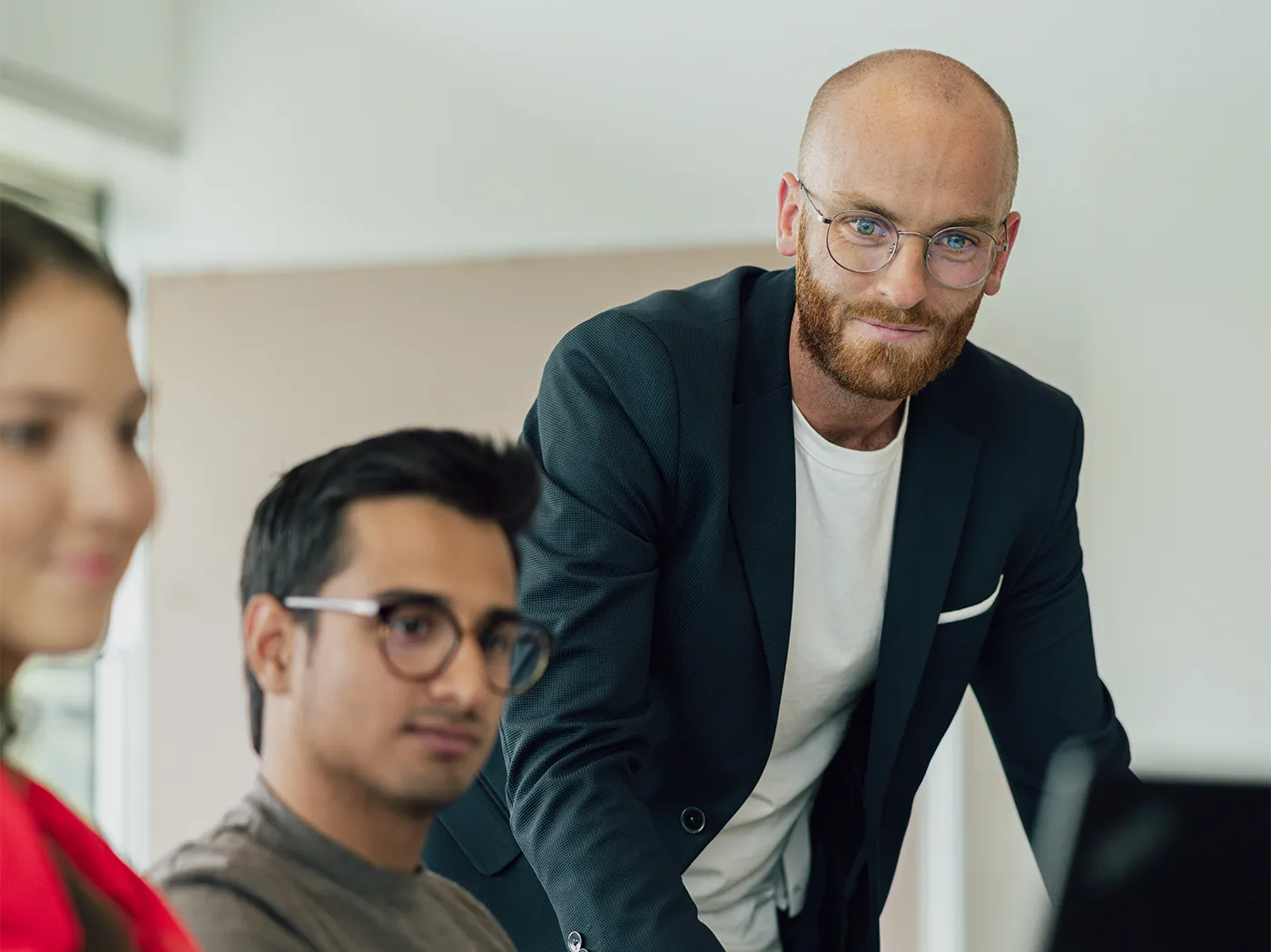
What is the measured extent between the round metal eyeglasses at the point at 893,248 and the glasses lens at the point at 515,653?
2.69 ft

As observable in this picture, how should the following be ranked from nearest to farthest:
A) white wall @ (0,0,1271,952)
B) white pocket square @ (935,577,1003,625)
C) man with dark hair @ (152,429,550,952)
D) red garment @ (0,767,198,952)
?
red garment @ (0,767,198,952)
man with dark hair @ (152,429,550,952)
white pocket square @ (935,577,1003,625)
white wall @ (0,0,1271,952)

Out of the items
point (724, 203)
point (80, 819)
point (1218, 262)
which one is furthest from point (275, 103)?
point (80, 819)

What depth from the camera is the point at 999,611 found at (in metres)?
1.71

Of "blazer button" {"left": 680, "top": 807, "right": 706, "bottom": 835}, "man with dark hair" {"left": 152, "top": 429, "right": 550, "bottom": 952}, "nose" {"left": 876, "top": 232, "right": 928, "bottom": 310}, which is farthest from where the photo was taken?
"blazer button" {"left": 680, "top": 807, "right": 706, "bottom": 835}

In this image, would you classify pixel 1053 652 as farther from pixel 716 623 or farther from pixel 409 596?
pixel 409 596

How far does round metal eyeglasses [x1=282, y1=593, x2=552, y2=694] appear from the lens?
23.6 inches

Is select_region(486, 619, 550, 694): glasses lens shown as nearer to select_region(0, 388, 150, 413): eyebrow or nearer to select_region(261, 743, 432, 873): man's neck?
select_region(261, 743, 432, 873): man's neck

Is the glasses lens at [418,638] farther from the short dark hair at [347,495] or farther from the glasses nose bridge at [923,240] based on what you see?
the glasses nose bridge at [923,240]

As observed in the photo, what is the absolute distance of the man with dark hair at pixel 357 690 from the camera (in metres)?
0.60

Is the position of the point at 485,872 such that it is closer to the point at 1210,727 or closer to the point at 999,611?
the point at 999,611

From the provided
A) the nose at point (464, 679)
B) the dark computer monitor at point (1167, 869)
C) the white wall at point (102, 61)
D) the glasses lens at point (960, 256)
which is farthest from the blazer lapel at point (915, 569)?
the white wall at point (102, 61)

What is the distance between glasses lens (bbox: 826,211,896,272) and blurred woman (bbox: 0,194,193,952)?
93 cm

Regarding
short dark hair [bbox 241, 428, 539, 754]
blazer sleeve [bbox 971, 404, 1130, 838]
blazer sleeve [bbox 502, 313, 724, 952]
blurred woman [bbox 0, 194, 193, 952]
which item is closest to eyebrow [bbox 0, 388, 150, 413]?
blurred woman [bbox 0, 194, 193, 952]

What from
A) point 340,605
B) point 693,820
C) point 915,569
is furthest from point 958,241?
point 340,605
